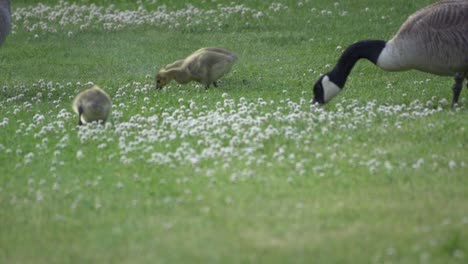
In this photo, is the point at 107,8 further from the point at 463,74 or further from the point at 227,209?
the point at 227,209

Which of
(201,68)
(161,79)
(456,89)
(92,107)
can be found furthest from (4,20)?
(456,89)

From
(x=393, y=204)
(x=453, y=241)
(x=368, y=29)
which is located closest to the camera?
(x=453, y=241)

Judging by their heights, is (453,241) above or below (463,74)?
above

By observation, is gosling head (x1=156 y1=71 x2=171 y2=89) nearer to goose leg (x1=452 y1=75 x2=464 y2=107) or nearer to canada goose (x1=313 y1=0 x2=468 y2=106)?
canada goose (x1=313 y1=0 x2=468 y2=106)

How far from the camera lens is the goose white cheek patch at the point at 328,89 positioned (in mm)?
12406

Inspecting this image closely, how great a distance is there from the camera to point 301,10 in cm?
2086

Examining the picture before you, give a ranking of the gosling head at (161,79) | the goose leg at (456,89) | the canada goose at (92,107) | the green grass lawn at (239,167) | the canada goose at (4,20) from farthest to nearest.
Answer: the canada goose at (4,20), the gosling head at (161,79), the goose leg at (456,89), the canada goose at (92,107), the green grass lawn at (239,167)

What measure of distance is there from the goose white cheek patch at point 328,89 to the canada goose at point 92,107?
3091 millimetres

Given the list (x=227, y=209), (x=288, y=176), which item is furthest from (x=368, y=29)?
(x=227, y=209)

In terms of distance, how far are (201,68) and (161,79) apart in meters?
0.76

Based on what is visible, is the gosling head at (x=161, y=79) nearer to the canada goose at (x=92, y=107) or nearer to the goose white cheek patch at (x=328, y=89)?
the canada goose at (x=92, y=107)

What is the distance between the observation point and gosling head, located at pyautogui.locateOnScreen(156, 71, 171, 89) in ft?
47.6

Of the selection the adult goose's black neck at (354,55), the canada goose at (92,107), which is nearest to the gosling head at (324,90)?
the adult goose's black neck at (354,55)

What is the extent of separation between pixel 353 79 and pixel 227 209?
7573mm
